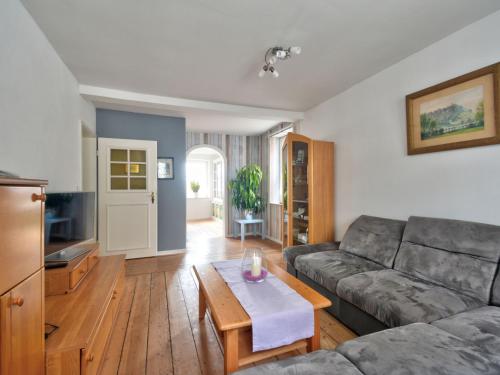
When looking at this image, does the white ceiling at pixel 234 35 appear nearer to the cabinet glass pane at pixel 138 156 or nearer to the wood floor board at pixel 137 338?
the cabinet glass pane at pixel 138 156

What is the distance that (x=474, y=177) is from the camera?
184 centimetres

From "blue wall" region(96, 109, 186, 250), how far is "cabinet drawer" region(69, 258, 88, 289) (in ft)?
7.01

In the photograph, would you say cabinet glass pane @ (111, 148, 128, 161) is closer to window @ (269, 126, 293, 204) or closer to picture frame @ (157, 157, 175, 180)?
picture frame @ (157, 157, 175, 180)

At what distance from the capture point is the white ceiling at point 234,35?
1648 mm

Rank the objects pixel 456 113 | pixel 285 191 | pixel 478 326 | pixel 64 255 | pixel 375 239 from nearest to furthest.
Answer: pixel 478 326, pixel 64 255, pixel 456 113, pixel 375 239, pixel 285 191

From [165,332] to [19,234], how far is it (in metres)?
1.48

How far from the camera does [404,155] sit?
236cm

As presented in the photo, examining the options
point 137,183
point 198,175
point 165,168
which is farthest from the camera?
point 198,175

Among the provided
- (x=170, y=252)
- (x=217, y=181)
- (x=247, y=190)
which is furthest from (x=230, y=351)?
(x=217, y=181)

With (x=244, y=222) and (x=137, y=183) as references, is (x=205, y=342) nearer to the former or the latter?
(x=137, y=183)

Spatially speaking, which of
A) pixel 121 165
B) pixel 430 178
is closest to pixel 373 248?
pixel 430 178

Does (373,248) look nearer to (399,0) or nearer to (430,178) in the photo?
(430,178)

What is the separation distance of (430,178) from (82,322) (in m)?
2.86

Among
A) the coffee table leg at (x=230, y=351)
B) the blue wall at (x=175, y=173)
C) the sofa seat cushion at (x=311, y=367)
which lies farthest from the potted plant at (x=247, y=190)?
the sofa seat cushion at (x=311, y=367)
